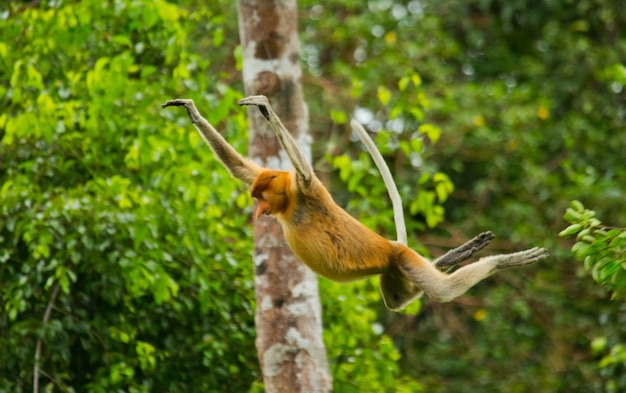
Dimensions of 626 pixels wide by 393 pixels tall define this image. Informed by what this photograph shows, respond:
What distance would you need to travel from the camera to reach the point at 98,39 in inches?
225

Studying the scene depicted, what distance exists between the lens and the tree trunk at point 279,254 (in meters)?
4.73

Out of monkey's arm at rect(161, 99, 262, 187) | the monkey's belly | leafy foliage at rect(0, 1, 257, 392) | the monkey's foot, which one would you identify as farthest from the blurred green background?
the monkey's belly

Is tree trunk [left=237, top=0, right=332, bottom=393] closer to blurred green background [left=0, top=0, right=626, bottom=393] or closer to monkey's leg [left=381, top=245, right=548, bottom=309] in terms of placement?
blurred green background [left=0, top=0, right=626, bottom=393]

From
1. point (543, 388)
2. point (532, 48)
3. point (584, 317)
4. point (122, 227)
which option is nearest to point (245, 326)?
point (122, 227)

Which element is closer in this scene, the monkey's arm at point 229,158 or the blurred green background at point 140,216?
the monkey's arm at point 229,158

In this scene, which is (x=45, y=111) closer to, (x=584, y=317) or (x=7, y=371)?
(x=7, y=371)

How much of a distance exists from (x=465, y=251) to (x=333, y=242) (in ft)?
1.85

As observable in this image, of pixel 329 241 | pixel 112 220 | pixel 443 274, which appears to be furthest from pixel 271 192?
pixel 112 220

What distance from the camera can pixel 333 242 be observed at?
4.16 metres

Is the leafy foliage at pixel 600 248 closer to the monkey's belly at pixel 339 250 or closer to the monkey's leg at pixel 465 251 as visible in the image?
the monkey's leg at pixel 465 251

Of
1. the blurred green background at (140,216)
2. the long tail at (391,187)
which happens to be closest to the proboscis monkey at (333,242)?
the long tail at (391,187)

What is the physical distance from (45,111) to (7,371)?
134 cm

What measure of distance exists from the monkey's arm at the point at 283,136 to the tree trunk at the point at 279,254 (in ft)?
3.27

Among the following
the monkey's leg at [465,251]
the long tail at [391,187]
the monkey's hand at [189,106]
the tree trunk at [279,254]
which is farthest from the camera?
the tree trunk at [279,254]
